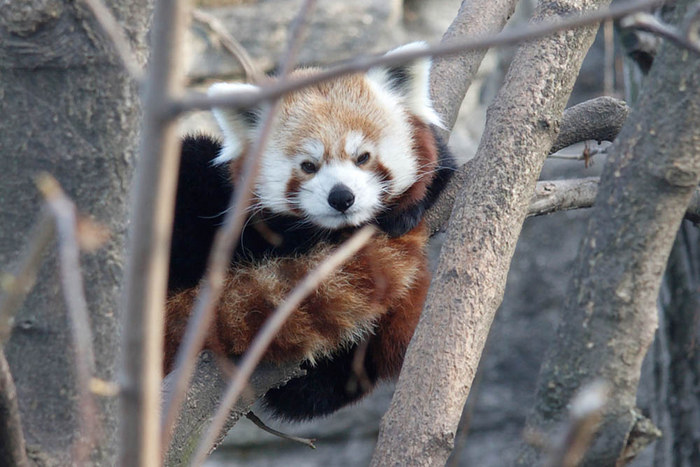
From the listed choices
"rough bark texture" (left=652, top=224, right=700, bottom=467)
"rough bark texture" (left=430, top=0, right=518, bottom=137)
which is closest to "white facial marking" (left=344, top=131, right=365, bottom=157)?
"rough bark texture" (left=430, top=0, right=518, bottom=137)

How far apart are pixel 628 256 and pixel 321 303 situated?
1006 millimetres

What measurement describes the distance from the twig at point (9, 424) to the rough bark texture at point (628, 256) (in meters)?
0.71

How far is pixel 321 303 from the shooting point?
204 cm

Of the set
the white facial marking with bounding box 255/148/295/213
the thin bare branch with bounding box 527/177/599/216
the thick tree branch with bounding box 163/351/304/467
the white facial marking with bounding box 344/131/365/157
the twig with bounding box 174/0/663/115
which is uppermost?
the twig with bounding box 174/0/663/115

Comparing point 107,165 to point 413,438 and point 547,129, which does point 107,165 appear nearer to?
point 413,438

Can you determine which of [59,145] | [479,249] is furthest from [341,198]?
[59,145]

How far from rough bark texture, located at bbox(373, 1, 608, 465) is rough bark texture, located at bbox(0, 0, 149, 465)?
552 millimetres

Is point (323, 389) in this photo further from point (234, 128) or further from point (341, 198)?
point (234, 128)

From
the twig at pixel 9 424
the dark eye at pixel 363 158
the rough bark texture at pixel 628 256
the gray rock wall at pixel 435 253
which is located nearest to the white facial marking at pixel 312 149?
the dark eye at pixel 363 158

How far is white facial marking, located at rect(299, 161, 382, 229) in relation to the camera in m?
2.37

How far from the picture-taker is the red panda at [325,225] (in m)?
2.05

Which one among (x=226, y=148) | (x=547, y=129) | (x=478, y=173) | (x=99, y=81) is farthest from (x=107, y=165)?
(x=226, y=148)

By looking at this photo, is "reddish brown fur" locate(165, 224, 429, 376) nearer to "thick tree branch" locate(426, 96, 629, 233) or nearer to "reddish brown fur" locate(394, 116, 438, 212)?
"reddish brown fur" locate(394, 116, 438, 212)

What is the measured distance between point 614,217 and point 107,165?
2.80 feet
